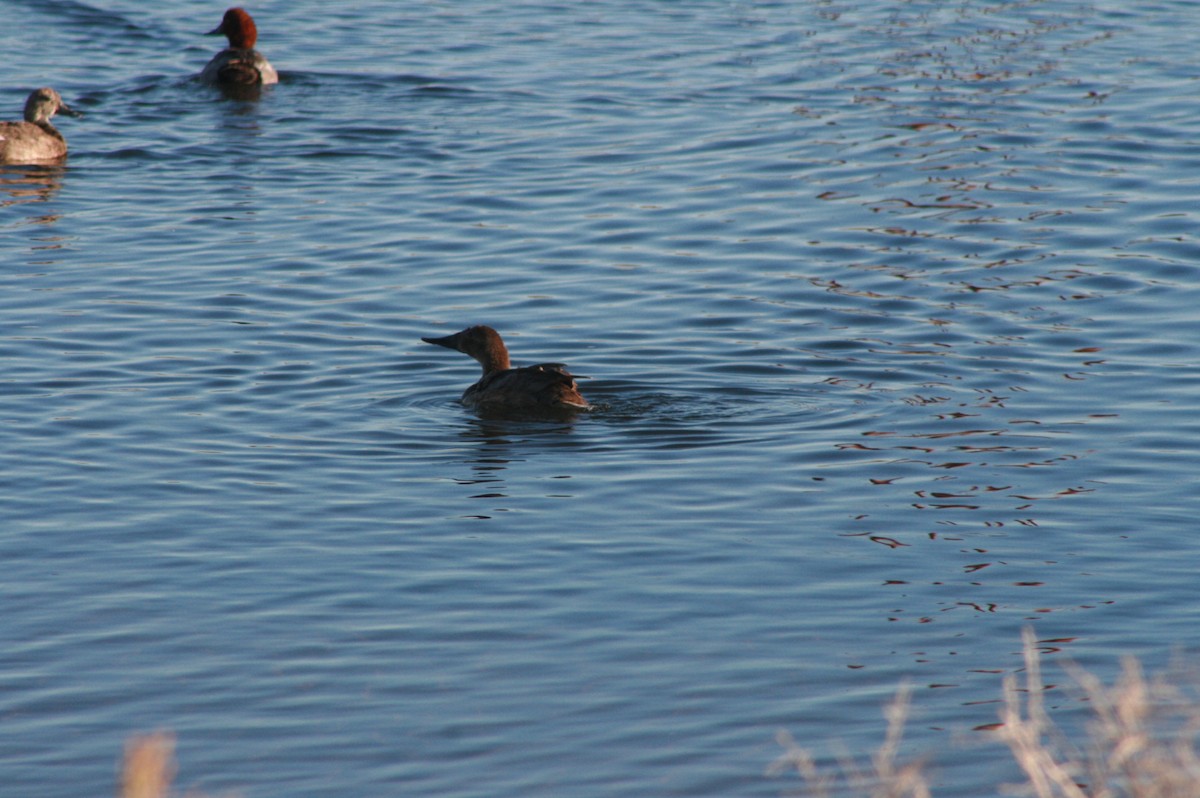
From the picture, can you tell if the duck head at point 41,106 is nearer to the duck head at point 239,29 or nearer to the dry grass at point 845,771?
the duck head at point 239,29

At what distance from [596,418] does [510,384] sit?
0.57m

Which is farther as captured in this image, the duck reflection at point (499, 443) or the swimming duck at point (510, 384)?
the swimming duck at point (510, 384)

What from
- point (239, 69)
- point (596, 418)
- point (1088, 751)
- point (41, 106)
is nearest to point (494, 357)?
point (596, 418)

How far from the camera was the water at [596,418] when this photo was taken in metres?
7.00

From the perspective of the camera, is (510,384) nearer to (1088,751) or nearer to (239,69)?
(1088,751)

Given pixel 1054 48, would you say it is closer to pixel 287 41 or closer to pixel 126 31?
pixel 287 41

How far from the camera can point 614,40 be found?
24.1m

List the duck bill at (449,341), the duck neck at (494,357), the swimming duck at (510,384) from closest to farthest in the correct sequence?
the swimming duck at (510,384) → the duck neck at (494,357) → the duck bill at (449,341)

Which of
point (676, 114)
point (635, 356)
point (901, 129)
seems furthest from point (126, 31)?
point (635, 356)

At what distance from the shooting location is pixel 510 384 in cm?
1098

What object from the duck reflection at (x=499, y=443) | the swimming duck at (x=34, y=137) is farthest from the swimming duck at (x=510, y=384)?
the swimming duck at (x=34, y=137)

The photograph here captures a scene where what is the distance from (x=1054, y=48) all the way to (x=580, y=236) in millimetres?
9661

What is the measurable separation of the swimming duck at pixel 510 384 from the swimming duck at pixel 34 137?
8113 millimetres

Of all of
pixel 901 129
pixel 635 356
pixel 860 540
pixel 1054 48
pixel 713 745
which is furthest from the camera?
pixel 1054 48
